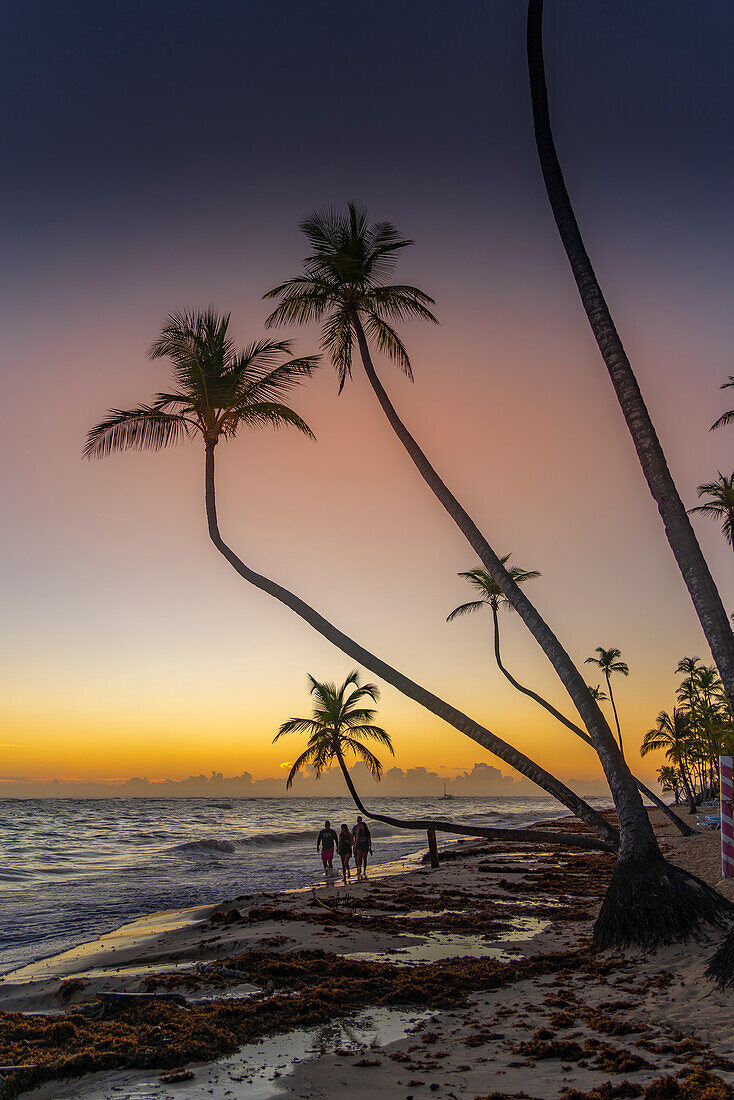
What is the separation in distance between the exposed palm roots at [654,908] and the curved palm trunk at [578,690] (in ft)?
0.90

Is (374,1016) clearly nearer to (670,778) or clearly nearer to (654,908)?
(654,908)

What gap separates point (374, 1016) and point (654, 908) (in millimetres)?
3591

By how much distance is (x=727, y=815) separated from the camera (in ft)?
43.1

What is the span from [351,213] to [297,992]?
13.1 metres

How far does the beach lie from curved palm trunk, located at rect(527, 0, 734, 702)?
3315 millimetres

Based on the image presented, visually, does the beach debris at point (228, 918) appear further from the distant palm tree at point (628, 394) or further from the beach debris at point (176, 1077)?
the distant palm tree at point (628, 394)

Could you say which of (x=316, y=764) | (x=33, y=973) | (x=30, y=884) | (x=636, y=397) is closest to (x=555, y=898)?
(x=33, y=973)

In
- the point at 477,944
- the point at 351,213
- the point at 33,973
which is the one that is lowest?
the point at 33,973

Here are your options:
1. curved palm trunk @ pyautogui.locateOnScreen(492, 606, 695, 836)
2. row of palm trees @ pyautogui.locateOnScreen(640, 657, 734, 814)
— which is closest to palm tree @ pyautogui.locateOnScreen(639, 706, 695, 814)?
row of palm trees @ pyautogui.locateOnScreen(640, 657, 734, 814)

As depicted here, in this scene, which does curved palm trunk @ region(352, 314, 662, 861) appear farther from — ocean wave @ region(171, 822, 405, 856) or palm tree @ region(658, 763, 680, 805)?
palm tree @ region(658, 763, 680, 805)

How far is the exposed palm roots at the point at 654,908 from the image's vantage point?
25.1 feet

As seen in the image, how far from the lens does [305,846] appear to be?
132ft

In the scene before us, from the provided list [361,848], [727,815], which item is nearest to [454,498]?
[727,815]

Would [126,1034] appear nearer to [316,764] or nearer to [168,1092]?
[168,1092]
